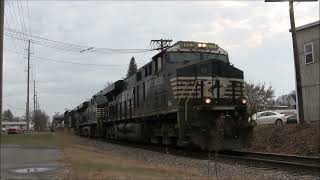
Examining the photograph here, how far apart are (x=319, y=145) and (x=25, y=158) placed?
446 inches

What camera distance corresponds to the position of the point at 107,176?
471 inches

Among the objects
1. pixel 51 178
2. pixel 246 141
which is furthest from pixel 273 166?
pixel 51 178

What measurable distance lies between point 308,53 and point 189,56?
12.6 meters

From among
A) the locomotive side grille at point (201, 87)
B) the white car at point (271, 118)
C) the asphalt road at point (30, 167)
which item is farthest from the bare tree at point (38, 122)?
the asphalt road at point (30, 167)

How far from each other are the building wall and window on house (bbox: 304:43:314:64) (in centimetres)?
21

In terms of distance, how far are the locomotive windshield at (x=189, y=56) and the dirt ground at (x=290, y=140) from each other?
5.05 meters

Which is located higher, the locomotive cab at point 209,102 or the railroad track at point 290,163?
→ the locomotive cab at point 209,102

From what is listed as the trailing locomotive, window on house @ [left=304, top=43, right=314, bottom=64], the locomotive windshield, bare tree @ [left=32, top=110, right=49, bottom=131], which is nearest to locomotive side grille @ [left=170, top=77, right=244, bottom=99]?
the trailing locomotive

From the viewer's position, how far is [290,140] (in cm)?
2262

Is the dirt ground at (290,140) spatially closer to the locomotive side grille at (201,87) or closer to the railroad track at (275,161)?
the railroad track at (275,161)

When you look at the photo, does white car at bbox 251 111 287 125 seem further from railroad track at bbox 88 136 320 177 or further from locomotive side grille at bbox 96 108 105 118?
railroad track at bbox 88 136 320 177

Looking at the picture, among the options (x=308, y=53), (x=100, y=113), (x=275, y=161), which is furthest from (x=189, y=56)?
(x=100, y=113)

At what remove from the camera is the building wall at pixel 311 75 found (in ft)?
96.9

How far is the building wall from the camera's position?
96.9 feet
